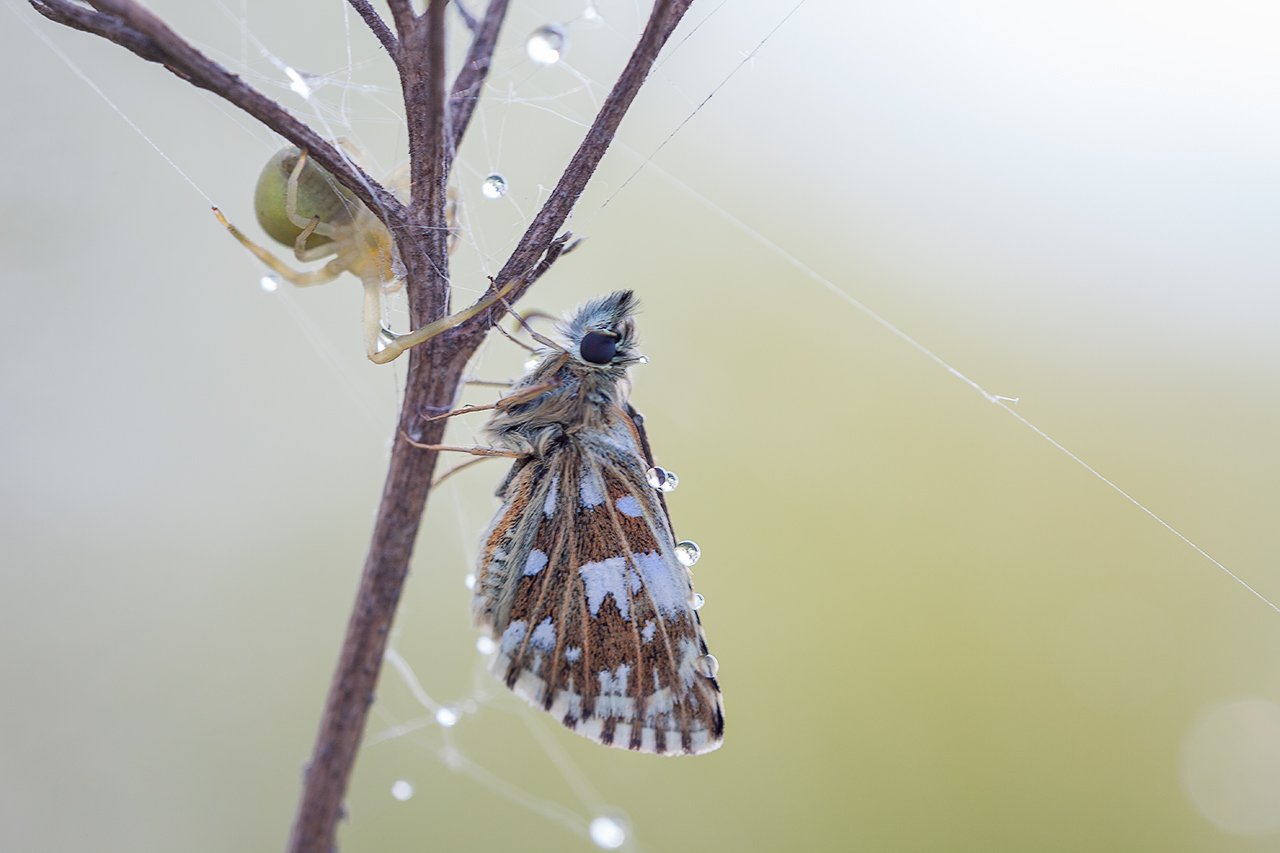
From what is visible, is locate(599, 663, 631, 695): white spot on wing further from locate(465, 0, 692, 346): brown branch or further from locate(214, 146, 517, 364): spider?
locate(465, 0, 692, 346): brown branch

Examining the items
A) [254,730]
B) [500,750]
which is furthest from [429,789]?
[254,730]

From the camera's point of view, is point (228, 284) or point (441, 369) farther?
point (228, 284)

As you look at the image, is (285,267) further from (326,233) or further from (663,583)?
(663,583)

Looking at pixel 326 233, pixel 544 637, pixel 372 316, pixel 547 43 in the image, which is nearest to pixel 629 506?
pixel 544 637

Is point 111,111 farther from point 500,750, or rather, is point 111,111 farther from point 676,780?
point 676,780

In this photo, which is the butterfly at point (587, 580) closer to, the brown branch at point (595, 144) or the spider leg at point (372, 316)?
the spider leg at point (372, 316)

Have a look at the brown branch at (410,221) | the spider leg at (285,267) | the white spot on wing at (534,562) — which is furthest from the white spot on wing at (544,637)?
the spider leg at (285,267)

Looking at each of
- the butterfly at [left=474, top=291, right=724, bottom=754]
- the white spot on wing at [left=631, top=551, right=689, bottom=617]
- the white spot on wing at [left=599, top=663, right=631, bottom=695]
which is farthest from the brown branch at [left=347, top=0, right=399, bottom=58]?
the white spot on wing at [left=599, top=663, right=631, bottom=695]
